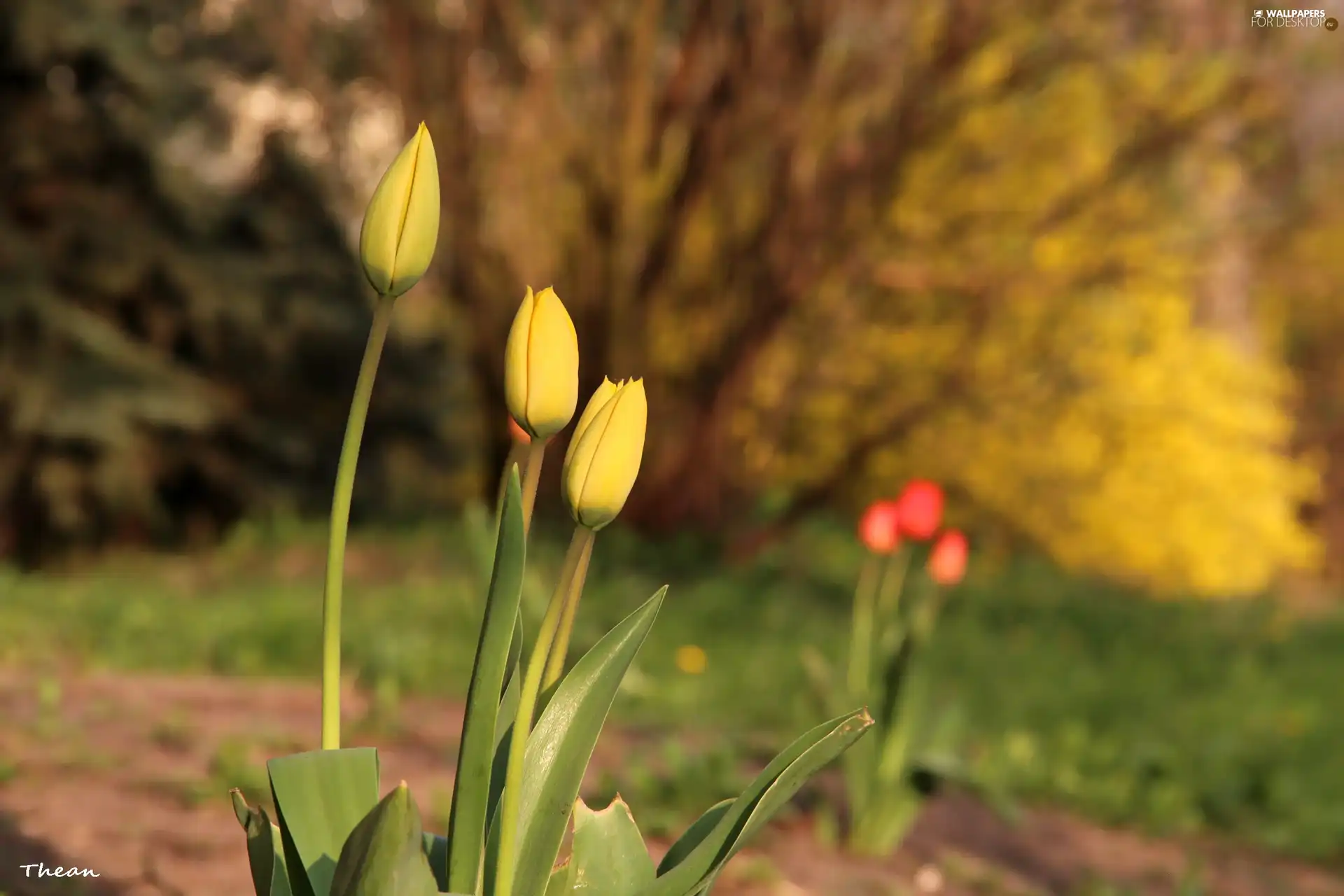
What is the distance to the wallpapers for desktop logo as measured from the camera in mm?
5762

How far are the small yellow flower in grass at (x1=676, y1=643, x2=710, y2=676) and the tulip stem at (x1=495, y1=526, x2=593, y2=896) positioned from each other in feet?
11.8

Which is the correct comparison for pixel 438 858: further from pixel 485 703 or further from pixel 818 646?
pixel 818 646

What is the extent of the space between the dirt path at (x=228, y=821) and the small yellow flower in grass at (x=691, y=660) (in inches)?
48.2

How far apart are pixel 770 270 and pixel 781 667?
6.83ft

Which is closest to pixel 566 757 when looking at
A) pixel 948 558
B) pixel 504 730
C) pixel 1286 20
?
pixel 504 730

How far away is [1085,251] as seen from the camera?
793cm

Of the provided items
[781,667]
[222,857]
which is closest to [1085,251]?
[781,667]

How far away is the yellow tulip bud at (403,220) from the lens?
3.92 feet

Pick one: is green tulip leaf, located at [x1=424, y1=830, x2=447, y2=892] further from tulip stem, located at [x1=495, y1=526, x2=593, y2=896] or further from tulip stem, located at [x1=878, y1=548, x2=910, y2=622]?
tulip stem, located at [x1=878, y1=548, x2=910, y2=622]

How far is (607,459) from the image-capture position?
3.87ft

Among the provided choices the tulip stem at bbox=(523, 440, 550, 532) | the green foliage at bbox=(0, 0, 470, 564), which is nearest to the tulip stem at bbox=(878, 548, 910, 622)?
the tulip stem at bbox=(523, 440, 550, 532)

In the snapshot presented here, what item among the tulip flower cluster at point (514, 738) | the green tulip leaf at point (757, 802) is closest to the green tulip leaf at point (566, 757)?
the tulip flower cluster at point (514, 738)

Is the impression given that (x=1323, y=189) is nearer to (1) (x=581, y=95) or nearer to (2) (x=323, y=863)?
(1) (x=581, y=95)

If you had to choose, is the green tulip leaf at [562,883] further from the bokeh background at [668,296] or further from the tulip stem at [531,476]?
the bokeh background at [668,296]
